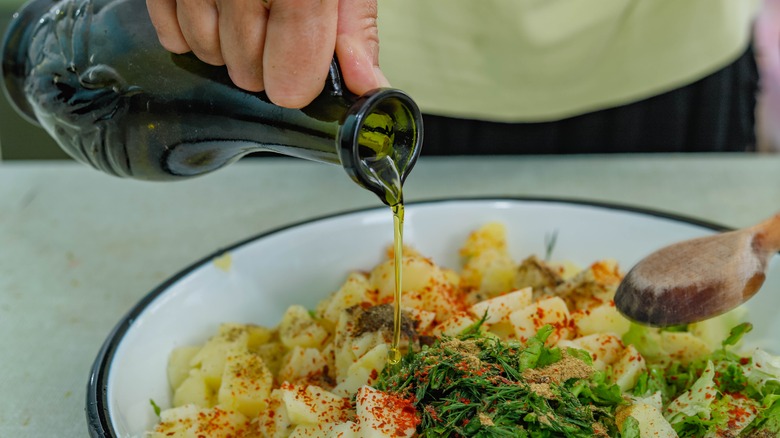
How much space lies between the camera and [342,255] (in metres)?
1.72

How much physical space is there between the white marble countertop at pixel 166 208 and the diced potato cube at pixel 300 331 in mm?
432

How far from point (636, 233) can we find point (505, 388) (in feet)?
2.52

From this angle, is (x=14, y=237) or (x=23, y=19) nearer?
(x=23, y=19)

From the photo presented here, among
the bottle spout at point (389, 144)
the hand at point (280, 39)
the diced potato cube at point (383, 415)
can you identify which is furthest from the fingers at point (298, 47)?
the diced potato cube at point (383, 415)

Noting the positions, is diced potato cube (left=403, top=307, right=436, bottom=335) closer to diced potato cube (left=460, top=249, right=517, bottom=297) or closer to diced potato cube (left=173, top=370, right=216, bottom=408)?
diced potato cube (left=460, top=249, right=517, bottom=297)

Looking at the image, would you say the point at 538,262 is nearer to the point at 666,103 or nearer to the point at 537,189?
the point at 537,189

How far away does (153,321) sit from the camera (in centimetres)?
141

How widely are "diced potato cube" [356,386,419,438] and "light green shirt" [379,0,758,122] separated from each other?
139 centimetres

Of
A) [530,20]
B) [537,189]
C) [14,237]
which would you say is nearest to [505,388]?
[537,189]

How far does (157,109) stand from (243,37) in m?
0.34

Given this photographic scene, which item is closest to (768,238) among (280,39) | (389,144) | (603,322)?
(603,322)

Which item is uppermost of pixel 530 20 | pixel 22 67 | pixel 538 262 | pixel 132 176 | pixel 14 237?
pixel 530 20

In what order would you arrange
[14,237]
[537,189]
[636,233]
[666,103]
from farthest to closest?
[666,103], [537,189], [14,237], [636,233]

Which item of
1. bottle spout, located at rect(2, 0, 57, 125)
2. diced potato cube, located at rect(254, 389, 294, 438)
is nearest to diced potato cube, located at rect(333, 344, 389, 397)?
diced potato cube, located at rect(254, 389, 294, 438)
